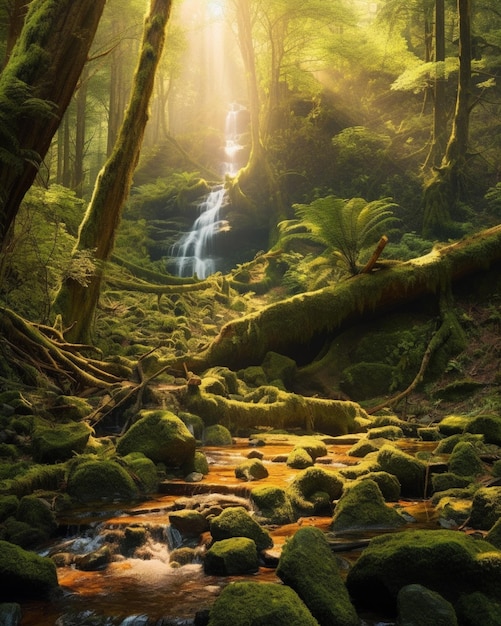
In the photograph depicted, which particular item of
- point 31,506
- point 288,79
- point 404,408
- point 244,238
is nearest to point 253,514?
point 31,506

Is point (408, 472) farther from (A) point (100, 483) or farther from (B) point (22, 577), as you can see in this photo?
(B) point (22, 577)

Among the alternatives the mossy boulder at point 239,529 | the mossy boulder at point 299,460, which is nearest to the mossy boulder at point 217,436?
the mossy boulder at point 299,460

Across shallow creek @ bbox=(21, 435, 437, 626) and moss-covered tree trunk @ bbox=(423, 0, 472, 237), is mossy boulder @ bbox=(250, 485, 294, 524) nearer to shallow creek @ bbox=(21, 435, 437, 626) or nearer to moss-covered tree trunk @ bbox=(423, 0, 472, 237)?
shallow creek @ bbox=(21, 435, 437, 626)

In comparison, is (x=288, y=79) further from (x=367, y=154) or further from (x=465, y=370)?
(x=465, y=370)

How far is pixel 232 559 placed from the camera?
4.38 metres

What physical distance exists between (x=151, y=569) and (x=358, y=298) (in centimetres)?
923

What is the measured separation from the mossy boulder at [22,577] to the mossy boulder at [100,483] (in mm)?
1961

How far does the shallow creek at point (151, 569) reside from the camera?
12.6 feet

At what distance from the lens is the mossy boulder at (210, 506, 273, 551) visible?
4742 millimetres

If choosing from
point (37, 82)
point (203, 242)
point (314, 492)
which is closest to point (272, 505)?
point (314, 492)

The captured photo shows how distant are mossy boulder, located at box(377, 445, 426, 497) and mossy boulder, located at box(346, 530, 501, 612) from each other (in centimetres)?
245

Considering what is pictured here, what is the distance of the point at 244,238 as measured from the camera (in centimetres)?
2673

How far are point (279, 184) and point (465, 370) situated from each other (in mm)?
17399

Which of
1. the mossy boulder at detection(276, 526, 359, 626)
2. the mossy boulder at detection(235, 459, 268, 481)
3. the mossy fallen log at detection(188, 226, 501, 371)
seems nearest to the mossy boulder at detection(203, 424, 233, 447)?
the mossy boulder at detection(235, 459, 268, 481)
